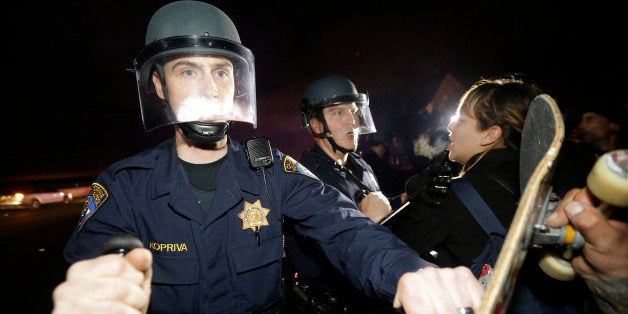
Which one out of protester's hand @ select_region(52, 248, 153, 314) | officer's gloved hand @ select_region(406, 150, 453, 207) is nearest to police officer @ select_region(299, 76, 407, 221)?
officer's gloved hand @ select_region(406, 150, 453, 207)

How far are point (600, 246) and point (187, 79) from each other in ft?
8.29

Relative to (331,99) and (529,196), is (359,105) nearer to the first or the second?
(331,99)

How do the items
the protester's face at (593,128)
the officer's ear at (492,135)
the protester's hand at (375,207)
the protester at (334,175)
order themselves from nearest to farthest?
the officer's ear at (492,135)
the protester at (334,175)
the protester's hand at (375,207)
the protester's face at (593,128)

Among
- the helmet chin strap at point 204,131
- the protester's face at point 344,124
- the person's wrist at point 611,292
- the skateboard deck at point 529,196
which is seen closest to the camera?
the skateboard deck at point 529,196

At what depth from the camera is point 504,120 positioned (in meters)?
2.37

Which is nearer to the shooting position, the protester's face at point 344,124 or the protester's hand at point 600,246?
the protester's hand at point 600,246

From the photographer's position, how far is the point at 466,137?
8.51 ft

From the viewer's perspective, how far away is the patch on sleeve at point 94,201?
6.15 feet

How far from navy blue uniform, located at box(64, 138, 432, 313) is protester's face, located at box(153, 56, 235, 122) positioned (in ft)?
1.19

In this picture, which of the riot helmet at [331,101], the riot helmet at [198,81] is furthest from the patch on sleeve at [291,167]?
the riot helmet at [331,101]

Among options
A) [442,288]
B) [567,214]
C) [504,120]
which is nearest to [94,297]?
[442,288]

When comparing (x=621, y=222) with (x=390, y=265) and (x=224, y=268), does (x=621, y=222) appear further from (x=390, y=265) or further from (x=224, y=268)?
(x=224, y=268)

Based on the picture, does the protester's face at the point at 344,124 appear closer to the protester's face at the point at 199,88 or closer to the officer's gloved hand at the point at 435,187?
the officer's gloved hand at the point at 435,187

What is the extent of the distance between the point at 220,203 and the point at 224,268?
44cm
